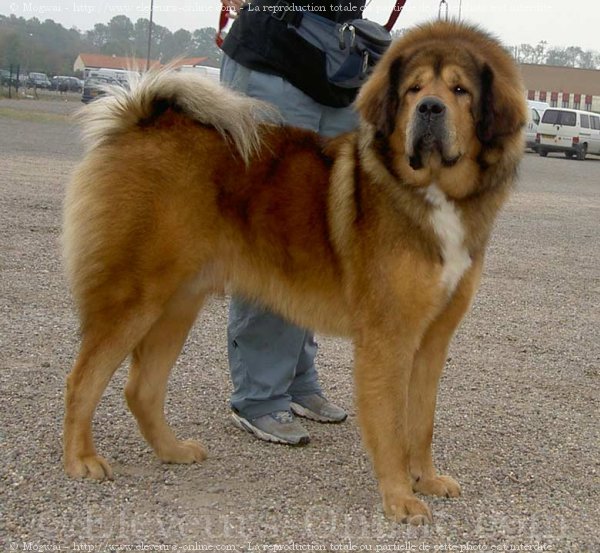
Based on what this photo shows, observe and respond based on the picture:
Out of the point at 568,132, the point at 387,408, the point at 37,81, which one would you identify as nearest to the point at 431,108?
the point at 387,408

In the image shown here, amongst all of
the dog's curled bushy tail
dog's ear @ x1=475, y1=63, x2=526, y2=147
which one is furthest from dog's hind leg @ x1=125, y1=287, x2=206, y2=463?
dog's ear @ x1=475, y1=63, x2=526, y2=147

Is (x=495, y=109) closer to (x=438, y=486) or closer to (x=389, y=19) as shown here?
(x=389, y=19)

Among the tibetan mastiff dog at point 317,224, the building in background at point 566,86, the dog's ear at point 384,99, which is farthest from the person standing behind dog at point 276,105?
the building in background at point 566,86

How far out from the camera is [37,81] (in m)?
54.6

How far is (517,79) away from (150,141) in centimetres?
143

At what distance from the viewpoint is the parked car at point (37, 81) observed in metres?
53.6

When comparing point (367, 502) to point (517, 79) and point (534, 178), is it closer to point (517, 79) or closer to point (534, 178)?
point (517, 79)

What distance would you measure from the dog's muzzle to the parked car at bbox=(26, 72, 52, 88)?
5274cm

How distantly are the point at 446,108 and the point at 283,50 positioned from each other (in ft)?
3.28

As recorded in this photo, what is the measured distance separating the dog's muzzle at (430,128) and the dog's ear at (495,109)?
0.59 feet

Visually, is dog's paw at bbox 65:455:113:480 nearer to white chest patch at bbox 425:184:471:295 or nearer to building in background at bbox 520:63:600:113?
white chest patch at bbox 425:184:471:295

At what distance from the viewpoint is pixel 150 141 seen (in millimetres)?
3287

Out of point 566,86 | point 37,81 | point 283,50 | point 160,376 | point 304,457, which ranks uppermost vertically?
point 566,86

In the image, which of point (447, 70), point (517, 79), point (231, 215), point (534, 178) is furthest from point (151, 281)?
point (534, 178)
